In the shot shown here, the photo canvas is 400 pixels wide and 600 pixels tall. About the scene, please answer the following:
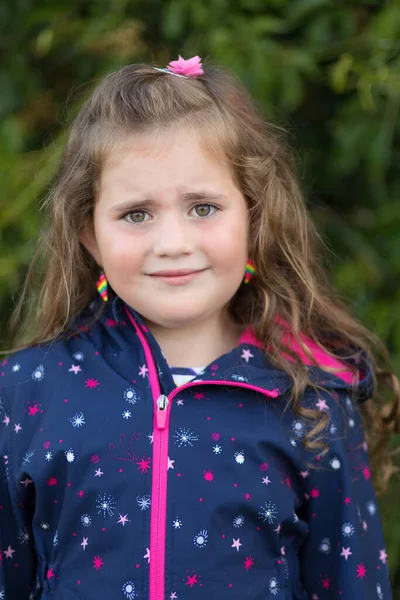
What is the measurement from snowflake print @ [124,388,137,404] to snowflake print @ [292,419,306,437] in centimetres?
35

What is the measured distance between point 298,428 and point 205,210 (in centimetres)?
52

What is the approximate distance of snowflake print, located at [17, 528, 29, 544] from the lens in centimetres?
195

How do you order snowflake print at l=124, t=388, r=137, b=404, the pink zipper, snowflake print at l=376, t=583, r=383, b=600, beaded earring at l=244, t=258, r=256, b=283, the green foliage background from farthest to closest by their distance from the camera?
the green foliage background, beaded earring at l=244, t=258, r=256, b=283, snowflake print at l=376, t=583, r=383, b=600, snowflake print at l=124, t=388, r=137, b=404, the pink zipper

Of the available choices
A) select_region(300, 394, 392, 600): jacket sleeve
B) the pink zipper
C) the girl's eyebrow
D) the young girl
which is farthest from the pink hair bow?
select_region(300, 394, 392, 600): jacket sleeve

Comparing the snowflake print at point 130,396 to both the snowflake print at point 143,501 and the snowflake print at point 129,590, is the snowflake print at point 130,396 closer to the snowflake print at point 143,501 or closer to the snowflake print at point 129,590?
Answer: the snowflake print at point 143,501

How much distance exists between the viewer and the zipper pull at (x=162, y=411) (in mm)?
1840

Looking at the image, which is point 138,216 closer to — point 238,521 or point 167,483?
point 167,483

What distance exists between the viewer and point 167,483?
182 cm

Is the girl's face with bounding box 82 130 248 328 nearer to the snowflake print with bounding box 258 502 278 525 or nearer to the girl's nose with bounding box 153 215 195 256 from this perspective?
the girl's nose with bounding box 153 215 195 256

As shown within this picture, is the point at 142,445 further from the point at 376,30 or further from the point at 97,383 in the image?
the point at 376,30

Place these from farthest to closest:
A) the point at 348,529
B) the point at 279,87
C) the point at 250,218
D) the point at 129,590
→ the point at 279,87
the point at 250,218
the point at 348,529
the point at 129,590

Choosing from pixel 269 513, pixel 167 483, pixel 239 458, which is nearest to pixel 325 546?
pixel 269 513

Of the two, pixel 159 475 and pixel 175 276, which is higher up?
pixel 175 276

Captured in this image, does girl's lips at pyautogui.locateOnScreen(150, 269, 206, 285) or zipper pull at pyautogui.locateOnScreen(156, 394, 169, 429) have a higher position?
girl's lips at pyautogui.locateOnScreen(150, 269, 206, 285)
